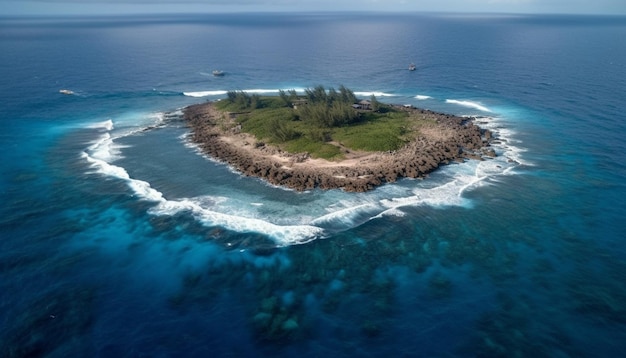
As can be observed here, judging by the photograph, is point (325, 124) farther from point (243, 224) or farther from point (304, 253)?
point (304, 253)

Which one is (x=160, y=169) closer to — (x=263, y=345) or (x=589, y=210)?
(x=263, y=345)

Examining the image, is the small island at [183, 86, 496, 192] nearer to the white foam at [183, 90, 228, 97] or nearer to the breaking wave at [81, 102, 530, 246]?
the breaking wave at [81, 102, 530, 246]

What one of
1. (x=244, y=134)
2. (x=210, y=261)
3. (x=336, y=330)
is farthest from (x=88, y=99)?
(x=336, y=330)

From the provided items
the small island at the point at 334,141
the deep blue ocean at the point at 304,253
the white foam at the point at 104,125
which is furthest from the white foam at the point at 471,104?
the white foam at the point at 104,125

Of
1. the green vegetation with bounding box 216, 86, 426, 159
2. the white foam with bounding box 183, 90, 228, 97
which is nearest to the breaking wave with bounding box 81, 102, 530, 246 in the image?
the green vegetation with bounding box 216, 86, 426, 159

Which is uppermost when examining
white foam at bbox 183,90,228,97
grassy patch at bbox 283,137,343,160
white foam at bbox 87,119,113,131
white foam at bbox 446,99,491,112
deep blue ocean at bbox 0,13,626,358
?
white foam at bbox 446,99,491,112

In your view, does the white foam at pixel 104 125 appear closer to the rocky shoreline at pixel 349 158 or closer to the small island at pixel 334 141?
the small island at pixel 334 141
